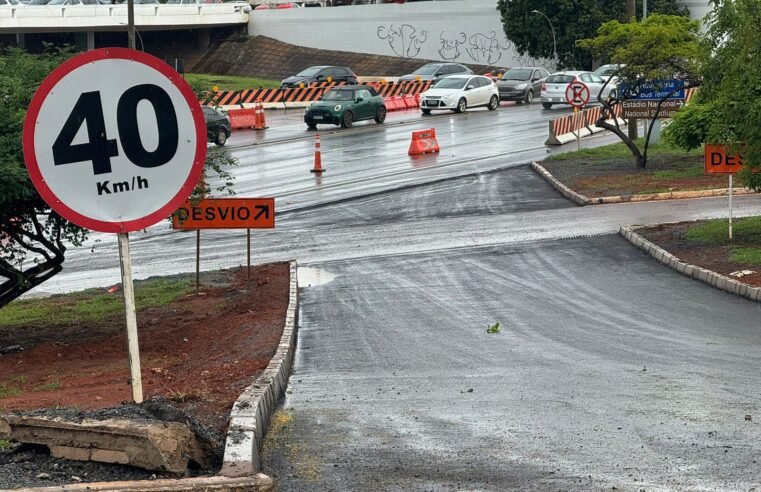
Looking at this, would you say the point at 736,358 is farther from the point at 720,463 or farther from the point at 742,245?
the point at 742,245

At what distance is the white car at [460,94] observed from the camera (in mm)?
50656

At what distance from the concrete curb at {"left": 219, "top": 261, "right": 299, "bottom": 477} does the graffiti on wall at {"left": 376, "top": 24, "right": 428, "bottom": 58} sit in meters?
65.5

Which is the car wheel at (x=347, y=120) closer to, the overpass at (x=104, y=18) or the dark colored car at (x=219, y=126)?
the dark colored car at (x=219, y=126)

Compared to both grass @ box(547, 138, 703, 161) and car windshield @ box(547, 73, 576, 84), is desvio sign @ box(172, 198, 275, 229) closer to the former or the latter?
grass @ box(547, 138, 703, 161)

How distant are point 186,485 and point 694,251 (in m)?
13.2

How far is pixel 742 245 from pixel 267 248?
830 centimetres

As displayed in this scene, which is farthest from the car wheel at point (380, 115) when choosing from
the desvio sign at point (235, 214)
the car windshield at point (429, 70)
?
the desvio sign at point (235, 214)

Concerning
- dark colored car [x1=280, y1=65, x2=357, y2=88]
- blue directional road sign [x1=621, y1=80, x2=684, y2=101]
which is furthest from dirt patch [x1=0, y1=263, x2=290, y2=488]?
dark colored car [x1=280, y1=65, x2=357, y2=88]

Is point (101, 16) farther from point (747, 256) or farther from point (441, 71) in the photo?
point (747, 256)

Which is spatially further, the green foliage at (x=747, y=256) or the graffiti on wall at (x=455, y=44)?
the graffiti on wall at (x=455, y=44)

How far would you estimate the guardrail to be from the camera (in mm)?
63281

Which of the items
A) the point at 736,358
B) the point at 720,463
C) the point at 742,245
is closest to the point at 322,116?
the point at 742,245

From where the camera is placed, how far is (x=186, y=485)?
5879mm

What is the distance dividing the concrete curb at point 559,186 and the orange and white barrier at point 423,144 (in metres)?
4.58
